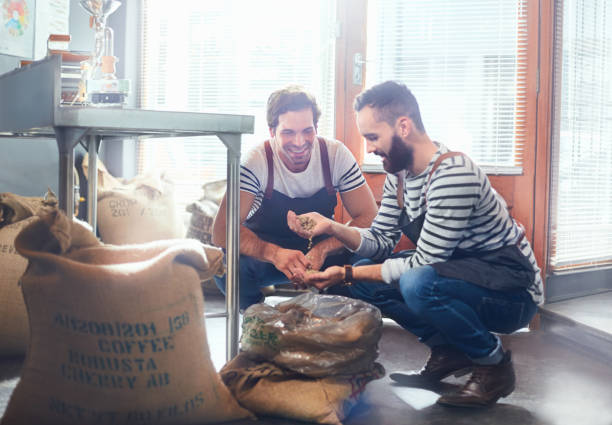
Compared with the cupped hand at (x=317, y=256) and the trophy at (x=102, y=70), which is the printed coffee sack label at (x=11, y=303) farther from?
the cupped hand at (x=317, y=256)

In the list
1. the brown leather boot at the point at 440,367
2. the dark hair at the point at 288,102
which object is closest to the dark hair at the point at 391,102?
the dark hair at the point at 288,102

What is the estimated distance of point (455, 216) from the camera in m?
1.78

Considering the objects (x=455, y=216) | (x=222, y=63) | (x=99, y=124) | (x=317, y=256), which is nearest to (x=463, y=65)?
(x=222, y=63)

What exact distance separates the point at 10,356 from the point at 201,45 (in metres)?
2.00

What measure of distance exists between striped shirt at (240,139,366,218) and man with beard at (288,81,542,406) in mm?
387

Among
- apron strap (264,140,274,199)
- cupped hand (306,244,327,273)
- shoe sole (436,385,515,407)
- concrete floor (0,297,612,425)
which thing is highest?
apron strap (264,140,274,199)

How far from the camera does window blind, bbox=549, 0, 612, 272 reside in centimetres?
306

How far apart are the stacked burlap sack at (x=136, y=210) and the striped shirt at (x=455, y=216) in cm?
130

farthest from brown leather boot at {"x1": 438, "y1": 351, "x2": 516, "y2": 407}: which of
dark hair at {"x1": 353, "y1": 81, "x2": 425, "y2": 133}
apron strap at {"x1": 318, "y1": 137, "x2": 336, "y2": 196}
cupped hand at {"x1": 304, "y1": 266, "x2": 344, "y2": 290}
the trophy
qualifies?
the trophy

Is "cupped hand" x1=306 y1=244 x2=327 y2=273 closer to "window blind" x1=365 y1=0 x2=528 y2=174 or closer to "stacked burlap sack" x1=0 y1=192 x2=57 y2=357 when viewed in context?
"stacked burlap sack" x1=0 y1=192 x2=57 y2=357

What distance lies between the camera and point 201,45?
11.5 ft

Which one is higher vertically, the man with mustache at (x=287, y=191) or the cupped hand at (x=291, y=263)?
the man with mustache at (x=287, y=191)

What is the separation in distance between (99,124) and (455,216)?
0.97m

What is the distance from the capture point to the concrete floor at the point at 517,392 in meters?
1.75
